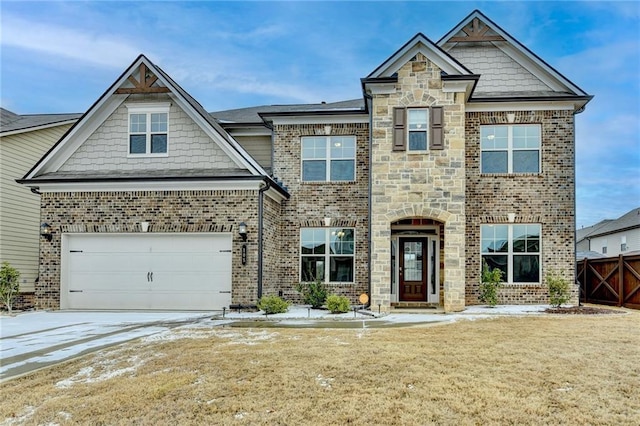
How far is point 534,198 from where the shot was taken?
15.7 metres

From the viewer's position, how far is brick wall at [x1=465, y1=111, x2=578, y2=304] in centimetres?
1551

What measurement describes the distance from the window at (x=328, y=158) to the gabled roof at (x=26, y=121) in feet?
32.0

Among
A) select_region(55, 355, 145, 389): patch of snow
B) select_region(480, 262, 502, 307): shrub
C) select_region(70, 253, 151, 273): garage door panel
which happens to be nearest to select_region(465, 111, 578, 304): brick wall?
select_region(480, 262, 502, 307): shrub

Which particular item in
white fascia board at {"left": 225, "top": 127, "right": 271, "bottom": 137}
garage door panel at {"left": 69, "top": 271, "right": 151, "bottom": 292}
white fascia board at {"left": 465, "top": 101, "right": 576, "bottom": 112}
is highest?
white fascia board at {"left": 465, "top": 101, "right": 576, "bottom": 112}

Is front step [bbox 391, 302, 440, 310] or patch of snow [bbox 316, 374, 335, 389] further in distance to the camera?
front step [bbox 391, 302, 440, 310]

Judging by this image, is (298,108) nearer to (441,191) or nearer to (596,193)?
(441,191)

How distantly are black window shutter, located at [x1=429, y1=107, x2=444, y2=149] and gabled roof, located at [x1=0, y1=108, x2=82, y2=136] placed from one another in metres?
13.9

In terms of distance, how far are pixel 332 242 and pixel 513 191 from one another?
588 cm

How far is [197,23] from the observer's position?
27297 mm

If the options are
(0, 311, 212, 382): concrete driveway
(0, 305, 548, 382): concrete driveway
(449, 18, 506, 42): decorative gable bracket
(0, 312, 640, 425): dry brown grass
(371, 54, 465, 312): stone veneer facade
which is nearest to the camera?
(0, 312, 640, 425): dry brown grass

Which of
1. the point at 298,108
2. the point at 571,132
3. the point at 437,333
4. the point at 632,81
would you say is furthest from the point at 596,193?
the point at 437,333

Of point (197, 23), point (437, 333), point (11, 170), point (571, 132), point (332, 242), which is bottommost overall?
point (437, 333)

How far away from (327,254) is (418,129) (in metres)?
4.89

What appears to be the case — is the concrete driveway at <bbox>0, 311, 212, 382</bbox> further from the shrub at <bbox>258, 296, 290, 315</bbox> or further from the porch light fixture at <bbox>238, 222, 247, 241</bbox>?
the porch light fixture at <bbox>238, 222, 247, 241</bbox>
